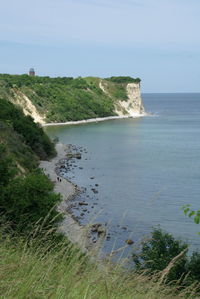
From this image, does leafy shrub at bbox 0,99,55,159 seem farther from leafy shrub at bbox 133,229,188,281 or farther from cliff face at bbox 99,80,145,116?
cliff face at bbox 99,80,145,116

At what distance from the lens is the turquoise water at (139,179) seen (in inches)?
1089

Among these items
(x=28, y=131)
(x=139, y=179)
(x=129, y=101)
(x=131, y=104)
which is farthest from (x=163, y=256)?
(x=131, y=104)

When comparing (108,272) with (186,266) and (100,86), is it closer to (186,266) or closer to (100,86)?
(186,266)

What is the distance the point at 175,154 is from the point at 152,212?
29.3 metres

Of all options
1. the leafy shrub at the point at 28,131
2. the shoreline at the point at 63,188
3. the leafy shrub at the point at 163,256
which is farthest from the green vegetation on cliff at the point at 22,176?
the leafy shrub at the point at 163,256

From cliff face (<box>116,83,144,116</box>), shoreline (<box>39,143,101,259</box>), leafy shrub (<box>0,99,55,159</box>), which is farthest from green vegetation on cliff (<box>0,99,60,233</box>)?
cliff face (<box>116,83,144,116</box>)

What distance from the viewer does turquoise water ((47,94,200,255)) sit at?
27658 millimetres

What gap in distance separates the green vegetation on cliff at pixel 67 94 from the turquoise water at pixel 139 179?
88.9 ft

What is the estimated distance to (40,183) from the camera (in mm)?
22094

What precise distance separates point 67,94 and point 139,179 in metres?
87.3

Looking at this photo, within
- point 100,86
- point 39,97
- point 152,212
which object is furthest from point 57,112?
point 152,212

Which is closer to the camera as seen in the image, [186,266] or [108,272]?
[108,272]

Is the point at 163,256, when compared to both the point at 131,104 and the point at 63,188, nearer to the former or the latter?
the point at 63,188

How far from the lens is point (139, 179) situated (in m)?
42.9
